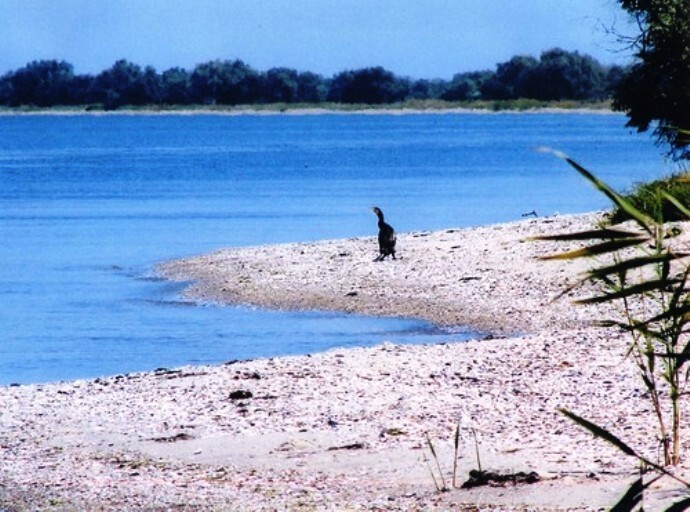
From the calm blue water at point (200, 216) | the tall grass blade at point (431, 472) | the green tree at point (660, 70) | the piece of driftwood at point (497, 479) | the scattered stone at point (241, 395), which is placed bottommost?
the calm blue water at point (200, 216)

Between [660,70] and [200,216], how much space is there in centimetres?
1605

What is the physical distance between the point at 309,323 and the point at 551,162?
2425 inches

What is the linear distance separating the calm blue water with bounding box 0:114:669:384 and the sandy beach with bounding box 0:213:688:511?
274 centimetres

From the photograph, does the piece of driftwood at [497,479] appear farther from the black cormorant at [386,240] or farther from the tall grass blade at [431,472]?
the black cormorant at [386,240]

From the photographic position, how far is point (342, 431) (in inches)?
400

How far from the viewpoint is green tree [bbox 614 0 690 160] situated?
98.5 feet

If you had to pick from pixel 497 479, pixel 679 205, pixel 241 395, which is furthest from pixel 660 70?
pixel 679 205

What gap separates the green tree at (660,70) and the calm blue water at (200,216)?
590 centimetres

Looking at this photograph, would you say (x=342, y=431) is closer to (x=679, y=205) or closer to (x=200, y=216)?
(x=679, y=205)

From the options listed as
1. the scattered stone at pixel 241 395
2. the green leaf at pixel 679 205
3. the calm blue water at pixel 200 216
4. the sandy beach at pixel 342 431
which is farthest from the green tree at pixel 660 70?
the green leaf at pixel 679 205

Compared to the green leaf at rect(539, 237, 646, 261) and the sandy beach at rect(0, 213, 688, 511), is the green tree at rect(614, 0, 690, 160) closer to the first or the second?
the sandy beach at rect(0, 213, 688, 511)

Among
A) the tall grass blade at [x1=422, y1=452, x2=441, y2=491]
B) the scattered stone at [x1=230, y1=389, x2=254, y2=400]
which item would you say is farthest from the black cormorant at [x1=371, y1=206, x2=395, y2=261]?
the tall grass blade at [x1=422, y1=452, x2=441, y2=491]

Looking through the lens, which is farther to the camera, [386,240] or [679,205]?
[386,240]

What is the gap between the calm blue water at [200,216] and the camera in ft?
60.4
